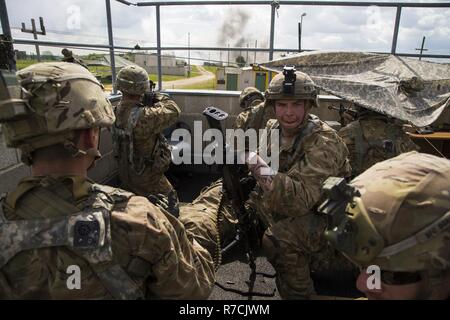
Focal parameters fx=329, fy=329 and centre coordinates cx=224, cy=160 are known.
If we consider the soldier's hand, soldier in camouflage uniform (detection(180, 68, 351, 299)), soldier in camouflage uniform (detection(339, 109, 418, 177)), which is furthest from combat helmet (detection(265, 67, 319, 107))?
soldier in camouflage uniform (detection(339, 109, 418, 177))

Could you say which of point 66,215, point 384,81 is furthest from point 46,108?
point 384,81

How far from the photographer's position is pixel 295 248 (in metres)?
2.57

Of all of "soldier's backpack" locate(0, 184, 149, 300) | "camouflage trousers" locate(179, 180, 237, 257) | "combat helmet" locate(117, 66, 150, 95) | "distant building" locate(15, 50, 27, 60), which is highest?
"distant building" locate(15, 50, 27, 60)

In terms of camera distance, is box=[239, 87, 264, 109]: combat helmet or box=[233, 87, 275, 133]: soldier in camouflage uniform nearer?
box=[233, 87, 275, 133]: soldier in camouflage uniform

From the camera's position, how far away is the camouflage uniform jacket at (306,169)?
7.63 ft

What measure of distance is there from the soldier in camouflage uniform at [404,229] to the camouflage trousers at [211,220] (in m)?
1.88

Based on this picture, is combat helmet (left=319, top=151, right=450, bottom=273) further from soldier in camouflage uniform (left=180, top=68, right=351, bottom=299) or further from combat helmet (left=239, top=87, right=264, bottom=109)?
combat helmet (left=239, top=87, right=264, bottom=109)

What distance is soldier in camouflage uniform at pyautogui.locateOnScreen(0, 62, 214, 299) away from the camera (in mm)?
1179

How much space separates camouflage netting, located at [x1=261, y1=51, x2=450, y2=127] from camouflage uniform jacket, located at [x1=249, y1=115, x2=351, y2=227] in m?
1.41

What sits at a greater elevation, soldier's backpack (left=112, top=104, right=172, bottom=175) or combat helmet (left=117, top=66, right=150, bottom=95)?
combat helmet (left=117, top=66, right=150, bottom=95)

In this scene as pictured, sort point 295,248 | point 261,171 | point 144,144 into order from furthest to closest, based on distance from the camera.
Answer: point 144,144 < point 295,248 < point 261,171

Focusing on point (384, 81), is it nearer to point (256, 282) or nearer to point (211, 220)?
point (211, 220)

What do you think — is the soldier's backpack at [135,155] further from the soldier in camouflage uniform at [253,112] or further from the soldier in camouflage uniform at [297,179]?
the soldier in camouflage uniform at [297,179]

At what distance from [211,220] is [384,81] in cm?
265
